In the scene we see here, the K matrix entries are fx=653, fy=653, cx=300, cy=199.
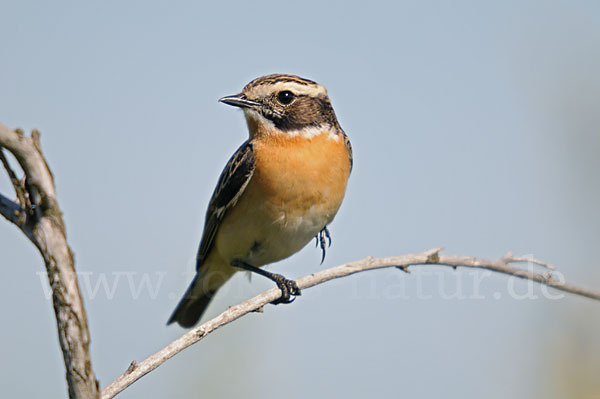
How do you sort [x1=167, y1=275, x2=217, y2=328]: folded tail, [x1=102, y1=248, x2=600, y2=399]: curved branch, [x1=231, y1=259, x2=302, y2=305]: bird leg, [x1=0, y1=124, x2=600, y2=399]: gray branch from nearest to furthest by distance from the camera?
[x1=0, y1=124, x2=600, y2=399]: gray branch < [x1=102, y1=248, x2=600, y2=399]: curved branch < [x1=231, y1=259, x2=302, y2=305]: bird leg < [x1=167, y1=275, x2=217, y2=328]: folded tail

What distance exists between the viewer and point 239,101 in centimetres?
595

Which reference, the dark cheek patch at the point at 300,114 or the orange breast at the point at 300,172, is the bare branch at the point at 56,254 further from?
the dark cheek patch at the point at 300,114

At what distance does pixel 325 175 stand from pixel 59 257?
12.5ft

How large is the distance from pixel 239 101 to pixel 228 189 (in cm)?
82

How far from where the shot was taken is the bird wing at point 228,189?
5977 mm

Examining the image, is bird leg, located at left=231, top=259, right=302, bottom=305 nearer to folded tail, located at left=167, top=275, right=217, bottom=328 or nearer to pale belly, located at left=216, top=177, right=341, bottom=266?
pale belly, located at left=216, top=177, right=341, bottom=266

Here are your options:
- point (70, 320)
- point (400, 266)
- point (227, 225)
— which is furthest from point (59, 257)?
point (227, 225)

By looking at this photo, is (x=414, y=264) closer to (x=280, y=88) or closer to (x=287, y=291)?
(x=287, y=291)

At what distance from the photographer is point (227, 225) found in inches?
246

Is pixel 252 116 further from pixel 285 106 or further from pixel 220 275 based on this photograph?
pixel 220 275

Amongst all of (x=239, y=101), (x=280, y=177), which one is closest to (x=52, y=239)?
(x=280, y=177)

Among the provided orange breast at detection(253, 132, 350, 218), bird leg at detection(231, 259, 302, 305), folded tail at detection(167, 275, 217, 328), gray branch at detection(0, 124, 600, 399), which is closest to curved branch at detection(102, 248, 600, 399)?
bird leg at detection(231, 259, 302, 305)

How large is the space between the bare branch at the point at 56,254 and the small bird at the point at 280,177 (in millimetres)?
3478

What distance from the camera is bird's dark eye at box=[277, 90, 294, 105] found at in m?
6.05
